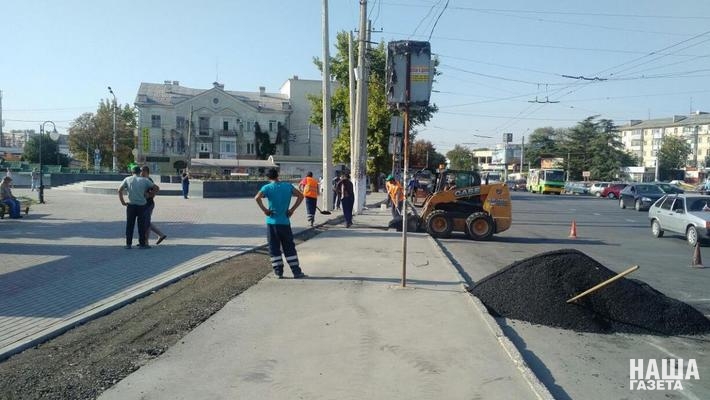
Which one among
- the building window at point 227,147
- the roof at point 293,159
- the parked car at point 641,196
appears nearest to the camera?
the parked car at point 641,196

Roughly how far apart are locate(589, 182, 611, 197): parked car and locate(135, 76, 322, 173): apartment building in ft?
120

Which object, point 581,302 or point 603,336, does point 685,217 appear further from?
point 603,336

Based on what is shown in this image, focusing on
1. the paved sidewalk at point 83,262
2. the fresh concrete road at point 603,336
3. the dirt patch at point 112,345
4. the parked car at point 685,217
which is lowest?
the fresh concrete road at point 603,336

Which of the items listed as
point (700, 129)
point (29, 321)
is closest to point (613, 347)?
point (29, 321)

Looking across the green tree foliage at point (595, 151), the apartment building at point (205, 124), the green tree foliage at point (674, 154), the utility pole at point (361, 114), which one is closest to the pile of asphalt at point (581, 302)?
the utility pole at point (361, 114)

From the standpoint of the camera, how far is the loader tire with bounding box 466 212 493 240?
1585cm

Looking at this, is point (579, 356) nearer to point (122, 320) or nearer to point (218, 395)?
point (218, 395)

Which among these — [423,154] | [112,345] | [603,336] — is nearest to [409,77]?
[603,336]

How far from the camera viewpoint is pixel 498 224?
52.7ft

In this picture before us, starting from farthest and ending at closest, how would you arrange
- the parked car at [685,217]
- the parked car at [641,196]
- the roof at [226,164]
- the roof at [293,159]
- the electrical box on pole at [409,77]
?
1. the roof at [293,159]
2. the roof at [226,164]
3. the parked car at [641,196]
4. the parked car at [685,217]
5. the electrical box on pole at [409,77]

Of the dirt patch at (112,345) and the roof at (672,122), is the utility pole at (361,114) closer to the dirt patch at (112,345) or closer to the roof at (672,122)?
the dirt patch at (112,345)

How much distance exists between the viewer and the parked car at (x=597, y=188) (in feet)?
187

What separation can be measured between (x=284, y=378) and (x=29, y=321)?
337 cm

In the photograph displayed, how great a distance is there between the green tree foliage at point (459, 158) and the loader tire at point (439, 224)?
89147 mm
